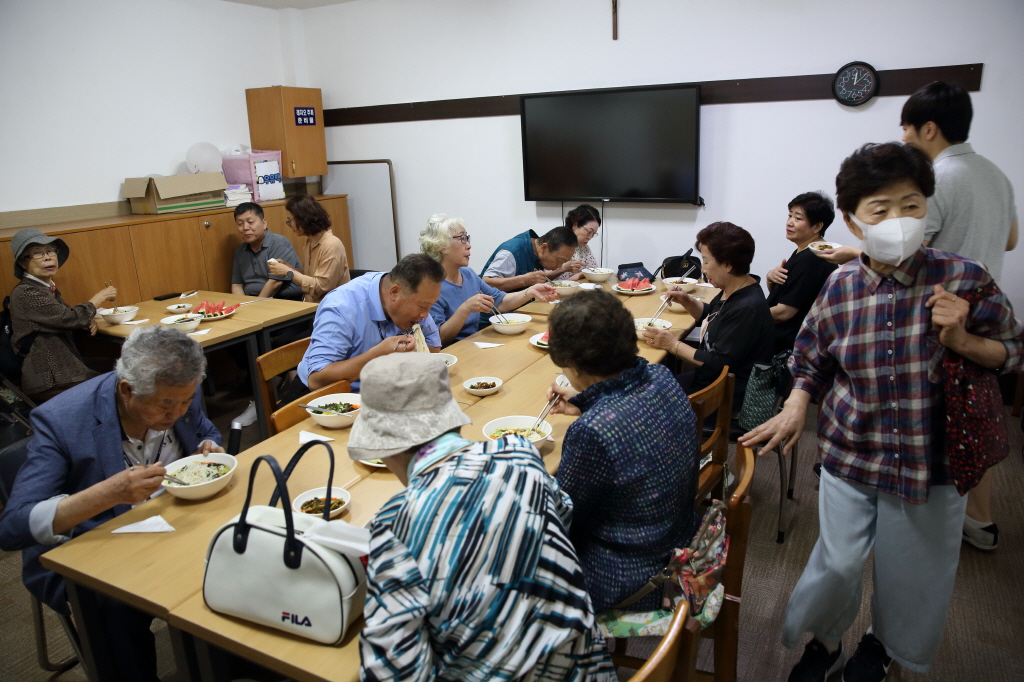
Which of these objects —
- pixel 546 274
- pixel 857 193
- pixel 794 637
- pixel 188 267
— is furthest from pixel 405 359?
pixel 188 267

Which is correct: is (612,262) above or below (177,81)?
below

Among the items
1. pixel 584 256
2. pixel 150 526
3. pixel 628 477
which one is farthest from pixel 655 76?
pixel 150 526

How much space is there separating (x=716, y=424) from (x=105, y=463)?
189cm

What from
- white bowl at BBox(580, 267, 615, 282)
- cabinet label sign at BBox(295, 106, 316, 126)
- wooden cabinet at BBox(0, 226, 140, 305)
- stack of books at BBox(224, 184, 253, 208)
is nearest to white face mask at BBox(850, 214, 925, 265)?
white bowl at BBox(580, 267, 615, 282)

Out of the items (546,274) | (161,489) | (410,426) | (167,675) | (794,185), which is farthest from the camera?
(794,185)

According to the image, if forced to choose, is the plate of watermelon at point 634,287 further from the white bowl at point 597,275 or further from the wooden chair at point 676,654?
the wooden chair at point 676,654

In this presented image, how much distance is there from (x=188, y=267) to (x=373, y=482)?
389cm

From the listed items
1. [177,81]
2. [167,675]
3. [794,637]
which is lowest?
[167,675]

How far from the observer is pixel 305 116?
629 cm

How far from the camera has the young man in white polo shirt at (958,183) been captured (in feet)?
8.00

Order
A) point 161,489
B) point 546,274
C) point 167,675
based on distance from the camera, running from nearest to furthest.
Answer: point 161,489, point 167,675, point 546,274

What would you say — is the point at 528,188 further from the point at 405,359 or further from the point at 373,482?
the point at 405,359

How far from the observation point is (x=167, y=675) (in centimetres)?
221

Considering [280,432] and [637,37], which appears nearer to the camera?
[280,432]
